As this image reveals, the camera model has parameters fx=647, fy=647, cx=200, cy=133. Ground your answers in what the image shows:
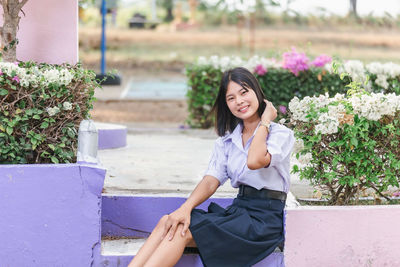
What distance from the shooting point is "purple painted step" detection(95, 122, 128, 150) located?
20.4 feet

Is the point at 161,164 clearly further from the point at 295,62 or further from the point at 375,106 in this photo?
the point at 295,62

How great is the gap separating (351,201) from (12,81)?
2.16 metres

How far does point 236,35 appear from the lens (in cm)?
2467

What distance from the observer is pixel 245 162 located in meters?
3.60

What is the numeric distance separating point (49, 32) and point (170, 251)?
1.99m

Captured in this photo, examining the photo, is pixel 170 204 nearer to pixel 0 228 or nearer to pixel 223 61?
pixel 0 228

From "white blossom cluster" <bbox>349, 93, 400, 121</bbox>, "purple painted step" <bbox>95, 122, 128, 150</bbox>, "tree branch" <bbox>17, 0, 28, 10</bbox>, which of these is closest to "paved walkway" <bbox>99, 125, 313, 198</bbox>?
"purple painted step" <bbox>95, 122, 128, 150</bbox>

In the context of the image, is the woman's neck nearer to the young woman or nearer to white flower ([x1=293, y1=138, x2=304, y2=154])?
the young woman

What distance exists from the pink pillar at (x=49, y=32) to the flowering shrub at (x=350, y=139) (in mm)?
1679

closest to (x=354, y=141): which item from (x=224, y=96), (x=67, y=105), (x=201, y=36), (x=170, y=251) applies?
(x=224, y=96)

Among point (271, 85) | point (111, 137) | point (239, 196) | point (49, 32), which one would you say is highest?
point (49, 32)

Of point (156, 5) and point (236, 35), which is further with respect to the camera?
point (156, 5)

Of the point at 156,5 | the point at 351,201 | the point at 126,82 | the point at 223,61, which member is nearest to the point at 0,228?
the point at 351,201

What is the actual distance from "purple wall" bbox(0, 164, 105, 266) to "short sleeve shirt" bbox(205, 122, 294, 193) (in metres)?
0.67
